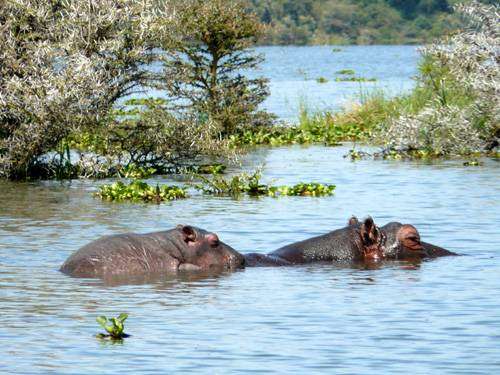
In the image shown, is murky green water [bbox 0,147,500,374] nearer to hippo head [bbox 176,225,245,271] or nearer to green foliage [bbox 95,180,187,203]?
hippo head [bbox 176,225,245,271]

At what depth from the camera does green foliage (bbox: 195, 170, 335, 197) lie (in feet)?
59.7

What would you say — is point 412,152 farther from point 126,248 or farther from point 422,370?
point 422,370

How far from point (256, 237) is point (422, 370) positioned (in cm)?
637

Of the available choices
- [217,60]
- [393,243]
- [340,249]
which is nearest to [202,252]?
[340,249]

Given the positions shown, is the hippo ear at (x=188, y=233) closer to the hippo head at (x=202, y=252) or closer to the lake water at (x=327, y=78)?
the hippo head at (x=202, y=252)

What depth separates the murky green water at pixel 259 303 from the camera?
8188mm

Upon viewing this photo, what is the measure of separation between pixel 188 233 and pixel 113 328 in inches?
104

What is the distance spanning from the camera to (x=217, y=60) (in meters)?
25.8

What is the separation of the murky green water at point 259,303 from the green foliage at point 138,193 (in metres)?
0.50

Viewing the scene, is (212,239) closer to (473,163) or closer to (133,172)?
(133,172)

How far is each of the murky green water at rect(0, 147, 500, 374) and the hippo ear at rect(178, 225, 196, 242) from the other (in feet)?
1.32

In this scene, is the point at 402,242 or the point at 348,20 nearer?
the point at 402,242

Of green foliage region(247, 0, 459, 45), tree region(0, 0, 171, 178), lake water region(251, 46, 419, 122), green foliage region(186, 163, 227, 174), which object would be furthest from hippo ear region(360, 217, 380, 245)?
green foliage region(247, 0, 459, 45)

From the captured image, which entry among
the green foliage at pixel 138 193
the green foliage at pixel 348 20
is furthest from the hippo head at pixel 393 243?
the green foliage at pixel 348 20
